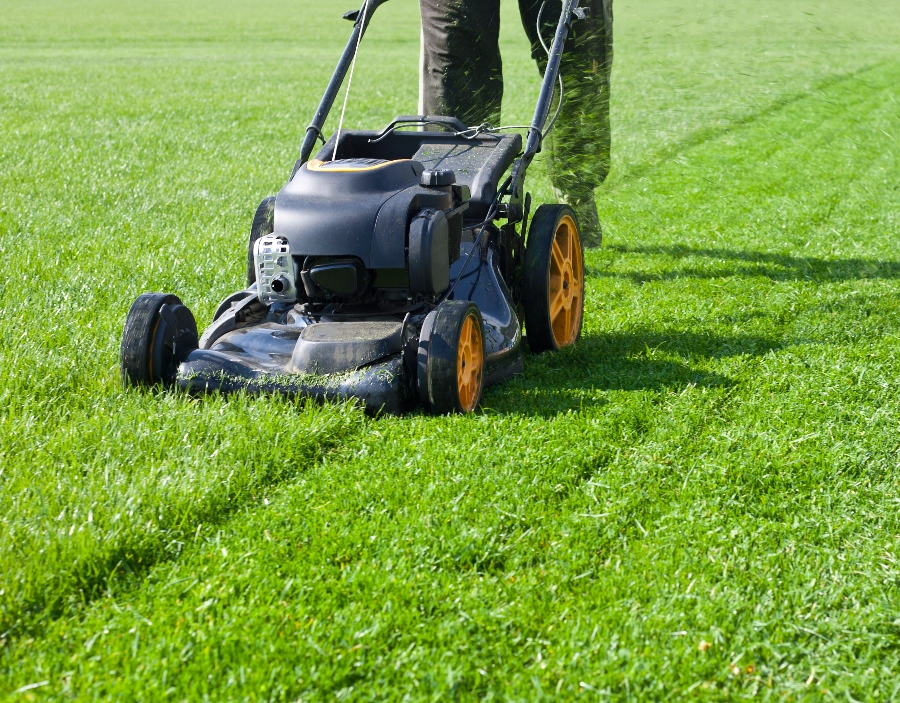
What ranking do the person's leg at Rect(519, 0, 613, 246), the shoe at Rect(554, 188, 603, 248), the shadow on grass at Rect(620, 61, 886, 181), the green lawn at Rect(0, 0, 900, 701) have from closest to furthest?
the green lawn at Rect(0, 0, 900, 701) → the person's leg at Rect(519, 0, 613, 246) → the shoe at Rect(554, 188, 603, 248) → the shadow on grass at Rect(620, 61, 886, 181)

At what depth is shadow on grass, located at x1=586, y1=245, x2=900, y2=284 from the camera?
531 cm

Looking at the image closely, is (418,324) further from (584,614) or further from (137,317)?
(584,614)

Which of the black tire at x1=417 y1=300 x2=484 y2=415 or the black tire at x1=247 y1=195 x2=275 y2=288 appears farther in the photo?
the black tire at x1=247 y1=195 x2=275 y2=288

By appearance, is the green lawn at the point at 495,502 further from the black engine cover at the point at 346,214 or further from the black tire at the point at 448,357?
the black engine cover at the point at 346,214

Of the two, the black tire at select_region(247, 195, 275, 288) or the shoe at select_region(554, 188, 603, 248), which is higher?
the black tire at select_region(247, 195, 275, 288)

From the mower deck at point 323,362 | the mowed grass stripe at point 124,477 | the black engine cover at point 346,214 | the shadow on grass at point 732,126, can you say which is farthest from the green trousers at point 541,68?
the shadow on grass at point 732,126

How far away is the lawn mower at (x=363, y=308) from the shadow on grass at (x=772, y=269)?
1.64 meters

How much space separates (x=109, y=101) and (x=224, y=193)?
608 centimetres

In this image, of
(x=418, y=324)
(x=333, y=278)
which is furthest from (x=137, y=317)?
(x=418, y=324)

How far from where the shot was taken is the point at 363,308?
3506mm

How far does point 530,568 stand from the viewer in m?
2.42

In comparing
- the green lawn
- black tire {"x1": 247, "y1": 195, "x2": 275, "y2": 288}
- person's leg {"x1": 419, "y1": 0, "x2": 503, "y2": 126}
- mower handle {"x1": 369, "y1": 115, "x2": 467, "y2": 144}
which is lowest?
the green lawn

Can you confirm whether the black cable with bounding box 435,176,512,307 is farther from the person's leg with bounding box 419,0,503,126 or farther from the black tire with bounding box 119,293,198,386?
the person's leg with bounding box 419,0,503,126


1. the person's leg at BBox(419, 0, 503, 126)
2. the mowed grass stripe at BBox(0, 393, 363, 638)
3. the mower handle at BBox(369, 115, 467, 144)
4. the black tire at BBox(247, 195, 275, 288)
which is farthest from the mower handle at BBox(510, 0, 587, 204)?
the mowed grass stripe at BBox(0, 393, 363, 638)
